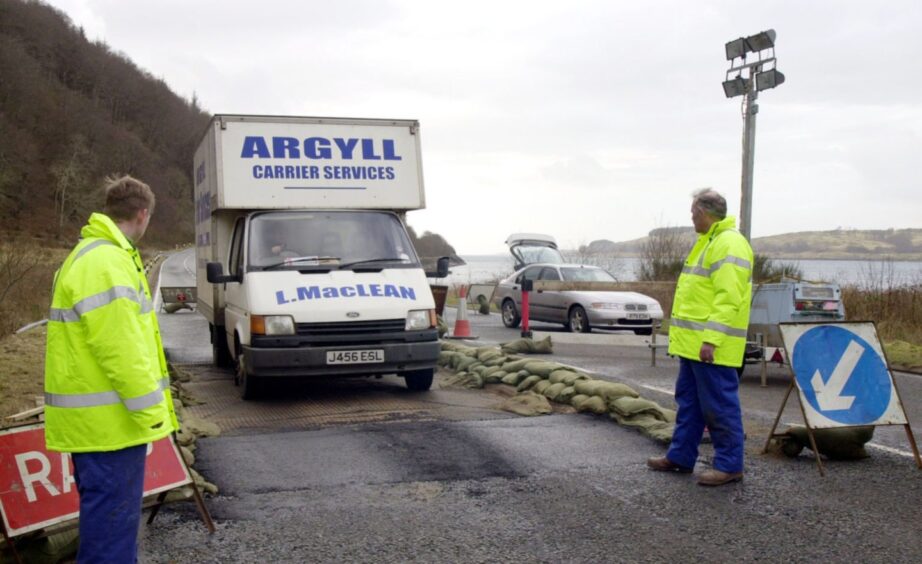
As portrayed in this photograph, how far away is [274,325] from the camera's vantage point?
849cm

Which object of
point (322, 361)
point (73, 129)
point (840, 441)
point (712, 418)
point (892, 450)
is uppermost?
point (73, 129)

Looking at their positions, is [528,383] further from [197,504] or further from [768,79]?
[768,79]

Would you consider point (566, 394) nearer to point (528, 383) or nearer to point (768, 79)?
point (528, 383)

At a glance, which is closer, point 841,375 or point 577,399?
point 841,375

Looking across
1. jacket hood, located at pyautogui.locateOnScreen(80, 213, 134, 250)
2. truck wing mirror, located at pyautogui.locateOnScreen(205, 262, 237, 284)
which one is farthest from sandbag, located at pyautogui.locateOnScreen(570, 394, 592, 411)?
jacket hood, located at pyautogui.locateOnScreen(80, 213, 134, 250)

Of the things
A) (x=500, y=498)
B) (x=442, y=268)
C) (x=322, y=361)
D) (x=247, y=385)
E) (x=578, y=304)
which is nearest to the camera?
(x=500, y=498)

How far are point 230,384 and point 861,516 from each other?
7111 millimetres

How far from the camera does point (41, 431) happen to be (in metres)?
4.59

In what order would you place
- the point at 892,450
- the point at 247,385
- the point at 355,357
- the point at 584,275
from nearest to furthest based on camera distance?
1. the point at 892,450
2. the point at 355,357
3. the point at 247,385
4. the point at 584,275

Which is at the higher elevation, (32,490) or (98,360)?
(98,360)

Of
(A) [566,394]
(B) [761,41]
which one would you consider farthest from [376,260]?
(B) [761,41]

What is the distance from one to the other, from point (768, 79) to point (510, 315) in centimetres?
727

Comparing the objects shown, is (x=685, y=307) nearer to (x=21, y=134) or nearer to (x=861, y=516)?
(x=861, y=516)

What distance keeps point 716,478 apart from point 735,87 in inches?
551
